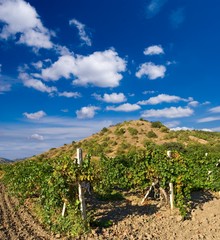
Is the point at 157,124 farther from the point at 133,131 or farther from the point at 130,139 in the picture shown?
the point at 130,139

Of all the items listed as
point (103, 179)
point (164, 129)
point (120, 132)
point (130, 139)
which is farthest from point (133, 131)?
point (103, 179)

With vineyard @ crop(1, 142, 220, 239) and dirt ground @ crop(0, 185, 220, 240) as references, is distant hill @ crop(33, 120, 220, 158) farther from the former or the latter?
dirt ground @ crop(0, 185, 220, 240)

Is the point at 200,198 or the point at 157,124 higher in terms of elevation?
the point at 157,124

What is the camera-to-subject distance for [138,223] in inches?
381

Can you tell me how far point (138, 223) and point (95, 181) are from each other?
1.96 m

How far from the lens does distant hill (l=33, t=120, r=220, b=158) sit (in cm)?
4458

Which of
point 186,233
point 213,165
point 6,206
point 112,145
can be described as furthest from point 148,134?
point 186,233

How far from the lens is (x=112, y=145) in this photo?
47094 millimetres

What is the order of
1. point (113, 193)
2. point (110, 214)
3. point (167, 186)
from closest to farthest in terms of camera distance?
point (110, 214) → point (167, 186) → point (113, 193)

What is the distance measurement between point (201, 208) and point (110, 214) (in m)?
3.48

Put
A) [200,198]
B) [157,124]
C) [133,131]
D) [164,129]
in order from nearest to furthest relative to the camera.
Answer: [200,198] → [133,131] → [164,129] → [157,124]

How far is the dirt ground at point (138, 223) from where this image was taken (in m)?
8.53

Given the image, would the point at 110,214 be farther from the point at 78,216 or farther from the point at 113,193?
the point at 113,193

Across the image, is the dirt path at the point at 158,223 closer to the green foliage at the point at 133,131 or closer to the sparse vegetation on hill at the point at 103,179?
the sparse vegetation on hill at the point at 103,179
